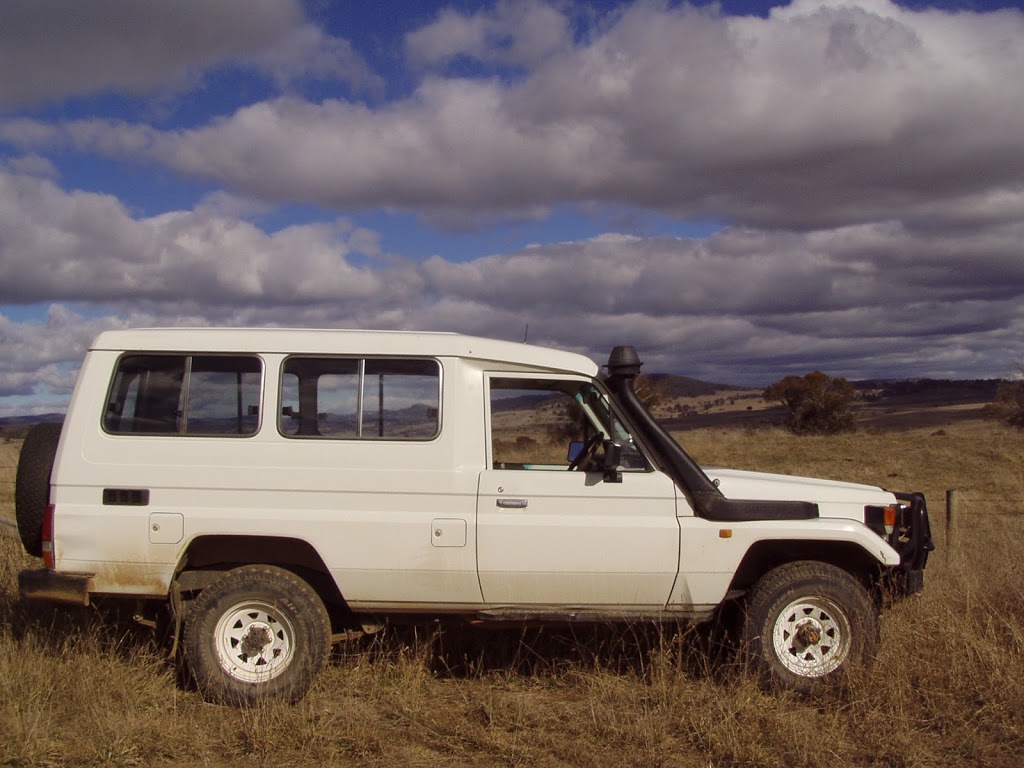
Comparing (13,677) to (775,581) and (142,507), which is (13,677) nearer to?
(142,507)

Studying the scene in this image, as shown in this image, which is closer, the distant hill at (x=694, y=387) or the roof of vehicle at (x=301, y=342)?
the roof of vehicle at (x=301, y=342)

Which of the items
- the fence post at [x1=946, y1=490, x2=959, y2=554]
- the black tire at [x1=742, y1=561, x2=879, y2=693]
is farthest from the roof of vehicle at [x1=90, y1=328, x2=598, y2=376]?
the fence post at [x1=946, y1=490, x2=959, y2=554]

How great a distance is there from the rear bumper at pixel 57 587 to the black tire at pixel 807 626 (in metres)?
3.84

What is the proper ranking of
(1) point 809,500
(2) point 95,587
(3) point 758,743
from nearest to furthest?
(3) point 758,743, (2) point 95,587, (1) point 809,500

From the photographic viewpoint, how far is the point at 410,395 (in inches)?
229

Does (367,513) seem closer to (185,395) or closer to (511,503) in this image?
(511,503)

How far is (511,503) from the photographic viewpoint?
5.62m

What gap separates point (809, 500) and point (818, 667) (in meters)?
0.99

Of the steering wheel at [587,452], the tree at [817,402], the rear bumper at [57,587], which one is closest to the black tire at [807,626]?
the steering wheel at [587,452]

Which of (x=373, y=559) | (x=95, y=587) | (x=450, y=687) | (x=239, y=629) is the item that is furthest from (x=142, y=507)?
(x=450, y=687)

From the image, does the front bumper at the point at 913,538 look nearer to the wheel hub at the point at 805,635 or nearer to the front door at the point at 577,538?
the wheel hub at the point at 805,635

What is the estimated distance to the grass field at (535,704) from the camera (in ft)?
16.5

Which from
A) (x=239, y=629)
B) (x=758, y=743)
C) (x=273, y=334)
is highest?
(x=273, y=334)

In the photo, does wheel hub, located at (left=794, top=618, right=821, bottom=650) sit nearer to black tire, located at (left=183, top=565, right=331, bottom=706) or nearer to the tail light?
black tire, located at (left=183, top=565, right=331, bottom=706)
